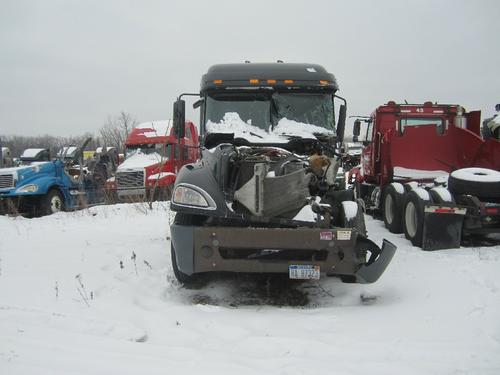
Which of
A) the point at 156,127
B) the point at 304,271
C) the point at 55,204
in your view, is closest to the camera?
the point at 304,271

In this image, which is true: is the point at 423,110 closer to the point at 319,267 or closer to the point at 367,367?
the point at 319,267

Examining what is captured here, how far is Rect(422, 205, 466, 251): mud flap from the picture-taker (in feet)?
20.8

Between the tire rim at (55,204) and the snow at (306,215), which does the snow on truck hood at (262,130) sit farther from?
the tire rim at (55,204)

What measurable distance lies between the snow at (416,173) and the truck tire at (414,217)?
1.39 m

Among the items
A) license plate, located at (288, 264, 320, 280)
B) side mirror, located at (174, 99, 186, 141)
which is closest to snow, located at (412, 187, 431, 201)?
license plate, located at (288, 264, 320, 280)

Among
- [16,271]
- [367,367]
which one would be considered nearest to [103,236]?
[16,271]

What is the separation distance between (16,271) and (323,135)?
423cm

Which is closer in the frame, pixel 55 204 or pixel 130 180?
pixel 55 204

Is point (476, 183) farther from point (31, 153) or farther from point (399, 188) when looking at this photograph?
point (31, 153)

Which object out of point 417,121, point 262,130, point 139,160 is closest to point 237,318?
point 262,130

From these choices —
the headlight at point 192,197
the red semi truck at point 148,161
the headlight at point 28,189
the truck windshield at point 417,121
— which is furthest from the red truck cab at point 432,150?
the headlight at point 28,189

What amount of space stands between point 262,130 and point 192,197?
6.90ft

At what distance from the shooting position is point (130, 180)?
15211 mm

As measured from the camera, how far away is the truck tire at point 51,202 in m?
12.3
